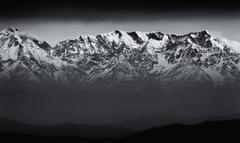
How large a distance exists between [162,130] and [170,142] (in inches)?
641

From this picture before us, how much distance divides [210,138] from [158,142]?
15754 millimetres

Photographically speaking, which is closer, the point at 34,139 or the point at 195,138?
the point at 195,138

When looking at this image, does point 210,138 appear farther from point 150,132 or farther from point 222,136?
point 150,132

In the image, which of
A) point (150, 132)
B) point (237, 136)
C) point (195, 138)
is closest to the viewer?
point (237, 136)

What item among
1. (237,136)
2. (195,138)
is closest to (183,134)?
(195,138)

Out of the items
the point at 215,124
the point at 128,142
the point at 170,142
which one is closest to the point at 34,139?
the point at 128,142

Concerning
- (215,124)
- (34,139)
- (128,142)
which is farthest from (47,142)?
(215,124)

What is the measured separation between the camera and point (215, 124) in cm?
19125

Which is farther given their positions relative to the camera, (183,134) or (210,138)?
(183,134)

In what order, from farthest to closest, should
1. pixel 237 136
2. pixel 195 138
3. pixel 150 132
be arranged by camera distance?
pixel 150 132 → pixel 195 138 → pixel 237 136

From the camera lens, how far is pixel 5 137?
18288 cm

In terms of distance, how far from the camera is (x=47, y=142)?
632ft

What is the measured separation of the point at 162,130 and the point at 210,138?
2120 cm

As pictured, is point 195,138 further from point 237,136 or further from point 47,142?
point 47,142
